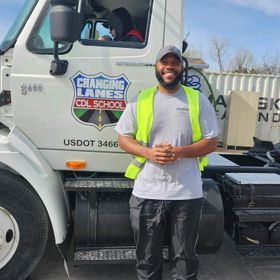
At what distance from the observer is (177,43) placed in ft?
9.30

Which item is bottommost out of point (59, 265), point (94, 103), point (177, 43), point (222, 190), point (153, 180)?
point (59, 265)

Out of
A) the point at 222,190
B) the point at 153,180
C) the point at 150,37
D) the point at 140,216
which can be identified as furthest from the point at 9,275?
the point at 150,37

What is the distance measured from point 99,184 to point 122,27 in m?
1.32

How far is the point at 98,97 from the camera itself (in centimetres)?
284

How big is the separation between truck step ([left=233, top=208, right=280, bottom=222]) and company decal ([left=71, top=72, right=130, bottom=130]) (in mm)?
1363

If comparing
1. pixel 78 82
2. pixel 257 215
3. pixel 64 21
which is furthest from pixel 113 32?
pixel 257 215

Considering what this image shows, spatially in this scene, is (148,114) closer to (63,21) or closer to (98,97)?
(98,97)

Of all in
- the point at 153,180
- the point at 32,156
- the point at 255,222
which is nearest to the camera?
the point at 153,180

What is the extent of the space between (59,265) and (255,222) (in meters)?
1.87

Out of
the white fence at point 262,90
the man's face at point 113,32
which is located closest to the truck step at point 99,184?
the man's face at point 113,32

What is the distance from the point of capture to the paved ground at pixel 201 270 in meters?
3.21

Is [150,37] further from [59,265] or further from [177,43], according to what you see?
[59,265]

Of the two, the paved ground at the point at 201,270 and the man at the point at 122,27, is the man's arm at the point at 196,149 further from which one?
the paved ground at the point at 201,270

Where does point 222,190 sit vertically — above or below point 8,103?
below
